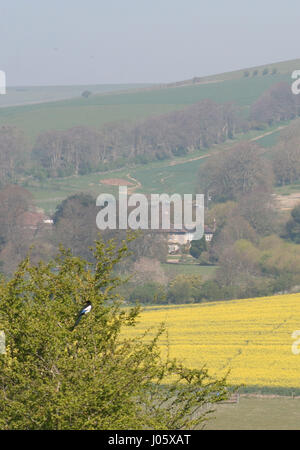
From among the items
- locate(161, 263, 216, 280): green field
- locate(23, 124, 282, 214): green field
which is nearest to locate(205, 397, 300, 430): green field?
locate(161, 263, 216, 280): green field

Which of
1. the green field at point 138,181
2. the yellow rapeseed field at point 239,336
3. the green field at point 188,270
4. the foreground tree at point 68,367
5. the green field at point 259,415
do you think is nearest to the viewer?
the foreground tree at point 68,367

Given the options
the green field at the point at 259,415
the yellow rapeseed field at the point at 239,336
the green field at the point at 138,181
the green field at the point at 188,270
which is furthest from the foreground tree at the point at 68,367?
the green field at the point at 138,181

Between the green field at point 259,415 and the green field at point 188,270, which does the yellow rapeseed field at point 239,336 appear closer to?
the green field at point 259,415

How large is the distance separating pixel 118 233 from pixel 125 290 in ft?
69.6

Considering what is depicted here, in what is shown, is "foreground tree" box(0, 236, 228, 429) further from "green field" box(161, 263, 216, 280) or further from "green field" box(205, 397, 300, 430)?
"green field" box(161, 263, 216, 280)

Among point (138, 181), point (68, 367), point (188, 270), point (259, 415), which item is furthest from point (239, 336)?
point (138, 181)

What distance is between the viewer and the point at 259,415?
3425cm

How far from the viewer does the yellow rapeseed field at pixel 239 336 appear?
4159 centimetres

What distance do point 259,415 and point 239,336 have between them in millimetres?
17993

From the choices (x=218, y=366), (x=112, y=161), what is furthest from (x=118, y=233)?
(x=112, y=161)

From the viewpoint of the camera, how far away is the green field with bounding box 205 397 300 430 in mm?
32031

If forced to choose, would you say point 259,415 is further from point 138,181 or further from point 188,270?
point 138,181

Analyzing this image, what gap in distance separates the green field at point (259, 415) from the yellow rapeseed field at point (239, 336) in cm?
209

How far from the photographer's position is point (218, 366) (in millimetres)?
43281
